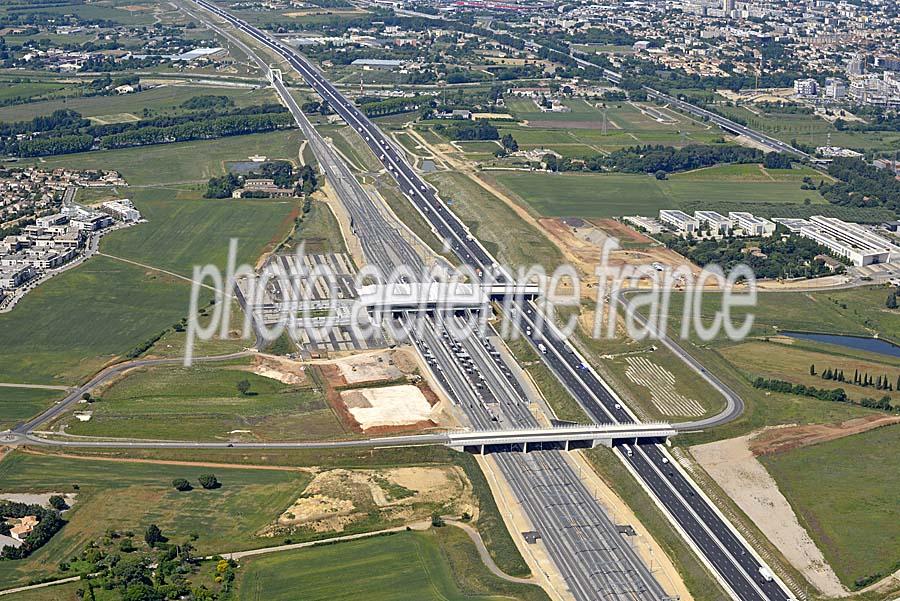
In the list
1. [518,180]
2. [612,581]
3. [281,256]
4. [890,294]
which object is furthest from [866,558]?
[518,180]

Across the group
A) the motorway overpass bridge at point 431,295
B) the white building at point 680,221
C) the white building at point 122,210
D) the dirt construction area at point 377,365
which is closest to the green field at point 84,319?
the white building at point 122,210

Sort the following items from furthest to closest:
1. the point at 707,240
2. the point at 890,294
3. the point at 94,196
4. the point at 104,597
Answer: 1. the point at 94,196
2. the point at 707,240
3. the point at 890,294
4. the point at 104,597

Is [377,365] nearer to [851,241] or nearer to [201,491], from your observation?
[201,491]

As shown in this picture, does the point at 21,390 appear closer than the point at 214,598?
No

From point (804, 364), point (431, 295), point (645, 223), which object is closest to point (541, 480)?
point (804, 364)

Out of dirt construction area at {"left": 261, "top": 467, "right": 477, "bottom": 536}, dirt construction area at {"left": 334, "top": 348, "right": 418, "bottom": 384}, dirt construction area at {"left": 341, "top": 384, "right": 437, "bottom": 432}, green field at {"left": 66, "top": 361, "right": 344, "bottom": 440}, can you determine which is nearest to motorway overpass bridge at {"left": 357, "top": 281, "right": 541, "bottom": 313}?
dirt construction area at {"left": 334, "top": 348, "right": 418, "bottom": 384}

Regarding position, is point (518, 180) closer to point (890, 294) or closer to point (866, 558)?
point (890, 294)

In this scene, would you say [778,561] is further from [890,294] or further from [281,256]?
[281,256]

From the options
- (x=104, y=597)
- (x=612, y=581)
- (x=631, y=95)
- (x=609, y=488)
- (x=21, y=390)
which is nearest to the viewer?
(x=104, y=597)

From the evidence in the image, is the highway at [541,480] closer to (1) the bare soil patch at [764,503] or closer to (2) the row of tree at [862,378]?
(1) the bare soil patch at [764,503]
